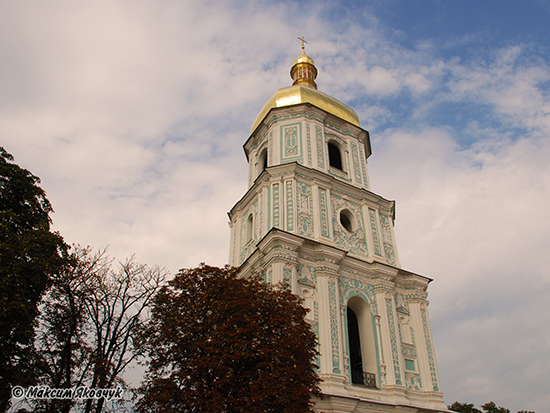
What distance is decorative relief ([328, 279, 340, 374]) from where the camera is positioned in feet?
45.9

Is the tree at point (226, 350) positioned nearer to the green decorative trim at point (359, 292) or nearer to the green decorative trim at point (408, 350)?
the green decorative trim at point (359, 292)

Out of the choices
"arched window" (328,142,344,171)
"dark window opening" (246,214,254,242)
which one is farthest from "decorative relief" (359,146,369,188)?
"dark window opening" (246,214,254,242)

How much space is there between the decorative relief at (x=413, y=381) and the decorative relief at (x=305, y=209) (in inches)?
225

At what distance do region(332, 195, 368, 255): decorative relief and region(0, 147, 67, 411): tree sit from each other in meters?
9.67

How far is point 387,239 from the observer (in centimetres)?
1920

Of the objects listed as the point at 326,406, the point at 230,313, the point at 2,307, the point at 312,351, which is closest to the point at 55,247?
the point at 2,307

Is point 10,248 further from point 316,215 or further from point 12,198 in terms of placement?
point 316,215

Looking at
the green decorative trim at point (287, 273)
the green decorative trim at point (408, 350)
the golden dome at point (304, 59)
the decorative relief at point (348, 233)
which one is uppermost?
the golden dome at point (304, 59)

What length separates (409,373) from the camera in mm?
15586

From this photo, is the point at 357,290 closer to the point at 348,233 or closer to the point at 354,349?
the point at 354,349

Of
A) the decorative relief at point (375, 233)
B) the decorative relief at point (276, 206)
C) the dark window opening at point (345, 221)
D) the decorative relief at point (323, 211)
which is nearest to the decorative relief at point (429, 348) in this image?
the decorative relief at point (375, 233)

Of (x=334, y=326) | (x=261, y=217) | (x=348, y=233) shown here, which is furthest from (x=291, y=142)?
(x=334, y=326)

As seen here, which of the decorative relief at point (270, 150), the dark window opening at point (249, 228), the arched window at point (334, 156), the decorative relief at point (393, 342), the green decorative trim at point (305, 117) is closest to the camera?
the decorative relief at point (393, 342)

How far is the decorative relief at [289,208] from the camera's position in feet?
55.4
